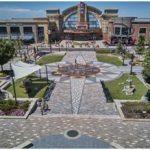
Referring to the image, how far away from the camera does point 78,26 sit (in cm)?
8881

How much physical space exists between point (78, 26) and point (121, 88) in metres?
61.1

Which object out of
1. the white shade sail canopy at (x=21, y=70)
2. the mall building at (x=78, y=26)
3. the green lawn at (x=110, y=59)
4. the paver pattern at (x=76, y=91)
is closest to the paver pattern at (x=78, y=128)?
the paver pattern at (x=76, y=91)

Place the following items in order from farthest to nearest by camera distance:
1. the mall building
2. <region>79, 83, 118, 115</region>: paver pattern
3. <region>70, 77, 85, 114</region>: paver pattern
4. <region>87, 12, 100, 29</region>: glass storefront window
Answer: <region>87, 12, 100, 29</region>: glass storefront window, the mall building, <region>70, 77, 85, 114</region>: paver pattern, <region>79, 83, 118, 115</region>: paver pattern

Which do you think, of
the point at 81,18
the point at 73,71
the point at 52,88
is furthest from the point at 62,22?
the point at 52,88

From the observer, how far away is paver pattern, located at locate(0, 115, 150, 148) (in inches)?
704

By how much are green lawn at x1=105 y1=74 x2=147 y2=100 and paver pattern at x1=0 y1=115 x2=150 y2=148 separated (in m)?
7.67

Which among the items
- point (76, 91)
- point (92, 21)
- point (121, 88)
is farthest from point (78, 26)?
point (76, 91)

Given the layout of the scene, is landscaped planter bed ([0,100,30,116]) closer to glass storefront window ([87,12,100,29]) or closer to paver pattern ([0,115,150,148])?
paver pattern ([0,115,150,148])

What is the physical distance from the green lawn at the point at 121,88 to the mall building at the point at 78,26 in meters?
41.3

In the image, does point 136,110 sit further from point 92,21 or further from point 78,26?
point 92,21

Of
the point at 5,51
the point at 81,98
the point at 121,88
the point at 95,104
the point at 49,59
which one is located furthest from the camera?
the point at 49,59

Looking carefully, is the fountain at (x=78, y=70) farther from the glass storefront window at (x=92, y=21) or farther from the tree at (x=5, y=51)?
the glass storefront window at (x=92, y=21)

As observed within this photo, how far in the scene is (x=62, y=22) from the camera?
90938 millimetres

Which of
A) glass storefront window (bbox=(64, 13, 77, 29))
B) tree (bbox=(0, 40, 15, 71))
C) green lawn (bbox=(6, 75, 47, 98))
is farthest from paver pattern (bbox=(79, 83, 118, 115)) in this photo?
glass storefront window (bbox=(64, 13, 77, 29))
